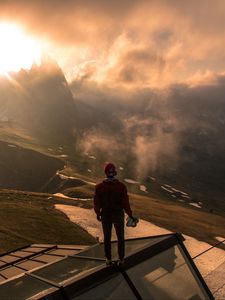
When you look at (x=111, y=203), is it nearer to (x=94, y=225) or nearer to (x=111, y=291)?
(x=111, y=291)

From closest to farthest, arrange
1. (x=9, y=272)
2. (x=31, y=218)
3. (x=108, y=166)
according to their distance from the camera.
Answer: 1. (x=108, y=166)
2. (x=9, y=272)
3. (x=31, y=218)

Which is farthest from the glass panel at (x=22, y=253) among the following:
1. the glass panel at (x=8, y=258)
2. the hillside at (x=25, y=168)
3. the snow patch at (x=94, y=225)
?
the hillside at (x=25, y=168)

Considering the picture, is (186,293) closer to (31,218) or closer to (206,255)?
(206,255)

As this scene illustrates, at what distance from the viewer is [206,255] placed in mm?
40156

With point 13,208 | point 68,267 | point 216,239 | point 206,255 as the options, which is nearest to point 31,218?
point 13,208

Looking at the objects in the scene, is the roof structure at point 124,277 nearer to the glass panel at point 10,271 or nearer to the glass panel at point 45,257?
the glass panel at point 10,271

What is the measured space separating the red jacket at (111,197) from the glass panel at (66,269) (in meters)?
2.48

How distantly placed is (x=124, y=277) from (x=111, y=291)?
841 millimetres

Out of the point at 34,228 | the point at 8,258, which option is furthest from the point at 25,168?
the point at 8,258

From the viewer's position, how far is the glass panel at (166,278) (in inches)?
598

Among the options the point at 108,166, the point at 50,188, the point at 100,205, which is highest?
the point at 108,166

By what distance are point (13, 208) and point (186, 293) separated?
43.0m

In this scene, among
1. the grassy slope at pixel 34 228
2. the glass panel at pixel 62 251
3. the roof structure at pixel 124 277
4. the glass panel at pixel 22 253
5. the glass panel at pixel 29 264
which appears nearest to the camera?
the roof structure at pixel 124 277

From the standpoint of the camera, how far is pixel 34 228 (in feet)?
148
